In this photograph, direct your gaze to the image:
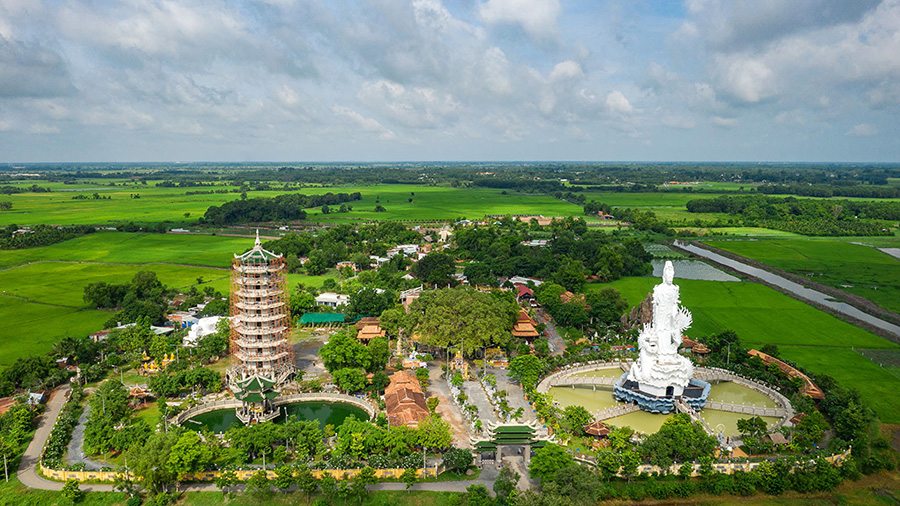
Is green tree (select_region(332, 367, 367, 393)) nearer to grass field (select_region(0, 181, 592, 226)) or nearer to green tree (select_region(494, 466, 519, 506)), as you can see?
green tree (select_region(494, 466, 519, 506))

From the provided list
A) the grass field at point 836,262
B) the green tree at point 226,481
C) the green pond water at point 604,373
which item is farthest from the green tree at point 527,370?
the grass field at point 836,262

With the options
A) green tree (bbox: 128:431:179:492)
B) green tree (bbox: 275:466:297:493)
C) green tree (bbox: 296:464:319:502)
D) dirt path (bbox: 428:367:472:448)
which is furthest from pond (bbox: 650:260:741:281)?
green tree (bbox: 128:431:179:492)

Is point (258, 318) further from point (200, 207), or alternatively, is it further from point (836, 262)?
point (200, 207)

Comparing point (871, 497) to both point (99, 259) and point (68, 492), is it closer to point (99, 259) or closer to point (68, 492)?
point (68, 492)

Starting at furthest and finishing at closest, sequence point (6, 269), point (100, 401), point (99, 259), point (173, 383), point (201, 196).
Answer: point (201, 196) < point (99, 259) < point (6, 269) < point (173, 383) < point (100, 401)

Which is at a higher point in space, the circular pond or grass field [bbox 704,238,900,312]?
grass field [bbox 704,238,900,312]

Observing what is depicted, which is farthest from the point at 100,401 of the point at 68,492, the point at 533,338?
the point at 533,338
